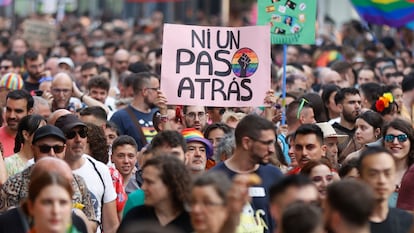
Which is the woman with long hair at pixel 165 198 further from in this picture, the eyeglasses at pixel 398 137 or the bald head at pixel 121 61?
the bald head at pixel 121 61

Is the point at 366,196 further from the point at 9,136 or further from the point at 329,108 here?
the point at 329,108

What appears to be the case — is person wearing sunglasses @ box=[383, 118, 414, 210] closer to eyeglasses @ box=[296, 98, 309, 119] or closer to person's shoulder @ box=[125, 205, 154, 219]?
eyeglasses @ box=[296, 98, 309, 119]

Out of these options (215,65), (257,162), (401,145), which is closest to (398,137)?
(401,145)

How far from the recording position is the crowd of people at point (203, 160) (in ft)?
24.5

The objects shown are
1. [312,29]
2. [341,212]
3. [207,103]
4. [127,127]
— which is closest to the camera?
[341,212]

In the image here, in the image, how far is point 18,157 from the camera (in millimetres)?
10844

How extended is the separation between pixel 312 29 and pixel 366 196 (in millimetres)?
7581

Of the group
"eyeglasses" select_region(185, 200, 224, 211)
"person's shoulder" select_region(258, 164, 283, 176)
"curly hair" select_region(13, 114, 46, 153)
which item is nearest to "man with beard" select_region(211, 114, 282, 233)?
"person's shoulder" select_region(258, 164, 283, 176)

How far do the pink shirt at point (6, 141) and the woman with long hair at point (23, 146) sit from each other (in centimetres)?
92

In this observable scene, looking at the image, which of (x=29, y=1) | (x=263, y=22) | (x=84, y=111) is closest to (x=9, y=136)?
(x=84, y=111)

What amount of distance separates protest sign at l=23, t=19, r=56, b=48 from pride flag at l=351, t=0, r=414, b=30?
6306 mm

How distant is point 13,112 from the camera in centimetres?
1293

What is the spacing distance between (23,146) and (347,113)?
4.01m

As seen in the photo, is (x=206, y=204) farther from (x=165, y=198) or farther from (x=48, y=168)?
(x=48, y=168)
